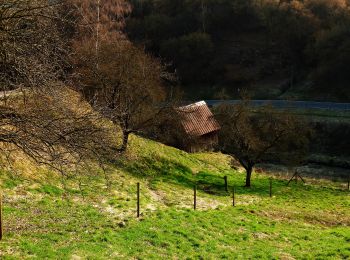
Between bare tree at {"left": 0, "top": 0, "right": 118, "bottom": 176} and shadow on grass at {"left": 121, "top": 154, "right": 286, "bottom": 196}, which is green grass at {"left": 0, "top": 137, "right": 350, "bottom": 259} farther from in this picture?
bare tree at {"left": 0, "top": 0, "right": 118, "bottom": 176}

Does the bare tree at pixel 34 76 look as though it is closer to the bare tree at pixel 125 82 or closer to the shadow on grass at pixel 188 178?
the shadow on grass at pixel 188 178

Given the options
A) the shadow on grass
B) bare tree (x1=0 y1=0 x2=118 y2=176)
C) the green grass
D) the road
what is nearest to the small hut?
the shadow on grass

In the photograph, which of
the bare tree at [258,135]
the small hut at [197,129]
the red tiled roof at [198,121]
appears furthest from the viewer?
the red tiled roof at [198,121]

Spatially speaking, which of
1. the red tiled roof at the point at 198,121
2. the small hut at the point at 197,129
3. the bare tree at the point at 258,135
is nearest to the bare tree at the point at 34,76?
the bare tree at the point at 258,135

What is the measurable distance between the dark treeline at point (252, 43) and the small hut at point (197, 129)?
77.9ft

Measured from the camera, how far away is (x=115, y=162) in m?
26.2

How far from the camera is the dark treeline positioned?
6353 centimetres

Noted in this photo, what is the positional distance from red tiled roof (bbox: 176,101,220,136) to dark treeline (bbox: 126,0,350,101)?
927 inches

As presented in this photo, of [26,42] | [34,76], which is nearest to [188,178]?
[34,76]

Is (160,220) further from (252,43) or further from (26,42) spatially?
(252,43)

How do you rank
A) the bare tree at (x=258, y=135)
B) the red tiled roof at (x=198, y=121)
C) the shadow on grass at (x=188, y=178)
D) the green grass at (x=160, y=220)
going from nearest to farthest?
the green grass at (x=160, y=220)
the shadow on grass at (x=188, y=178)
the bare tree at (x=258, y=135)
the red tiled roof at (x=198, y=121)

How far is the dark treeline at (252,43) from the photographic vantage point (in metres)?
63.5

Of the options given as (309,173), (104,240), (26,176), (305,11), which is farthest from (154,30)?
(104,240)

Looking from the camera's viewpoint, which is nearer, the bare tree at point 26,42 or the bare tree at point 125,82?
the bare tree at point 26,42
